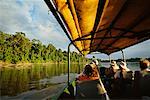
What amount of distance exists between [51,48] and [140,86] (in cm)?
16073

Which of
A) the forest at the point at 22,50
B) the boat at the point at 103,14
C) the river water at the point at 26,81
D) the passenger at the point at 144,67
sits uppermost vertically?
the forest at the point at 22,50

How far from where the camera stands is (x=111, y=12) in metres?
6.65

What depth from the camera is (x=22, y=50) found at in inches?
4734

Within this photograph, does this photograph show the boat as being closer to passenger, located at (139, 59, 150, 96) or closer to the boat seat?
the boat seat

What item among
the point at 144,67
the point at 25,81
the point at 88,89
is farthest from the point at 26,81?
the point at 144,67

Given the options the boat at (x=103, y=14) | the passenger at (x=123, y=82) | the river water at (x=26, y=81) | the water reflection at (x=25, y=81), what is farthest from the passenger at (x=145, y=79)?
the water reflection at (x=25, y=81)

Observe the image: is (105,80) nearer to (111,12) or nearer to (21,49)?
(111,12)

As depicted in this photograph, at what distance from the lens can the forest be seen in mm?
106750

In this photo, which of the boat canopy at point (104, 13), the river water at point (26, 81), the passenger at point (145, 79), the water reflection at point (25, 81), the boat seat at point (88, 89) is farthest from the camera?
the water reflection at point (25, 81)

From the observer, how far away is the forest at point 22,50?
107 metres

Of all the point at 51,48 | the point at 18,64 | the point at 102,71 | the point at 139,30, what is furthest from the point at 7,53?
the point at 139,30

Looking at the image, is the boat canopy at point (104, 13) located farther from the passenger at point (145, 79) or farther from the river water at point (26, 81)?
the river water at point (26, 81)

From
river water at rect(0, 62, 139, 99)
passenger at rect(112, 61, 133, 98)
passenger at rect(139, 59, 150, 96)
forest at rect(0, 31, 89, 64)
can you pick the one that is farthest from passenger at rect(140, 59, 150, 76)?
forest at rect(0, 31, 89, 64)

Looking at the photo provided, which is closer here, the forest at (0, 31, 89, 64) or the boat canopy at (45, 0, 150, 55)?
the boat canopy at (45, 0, 150, 55)
